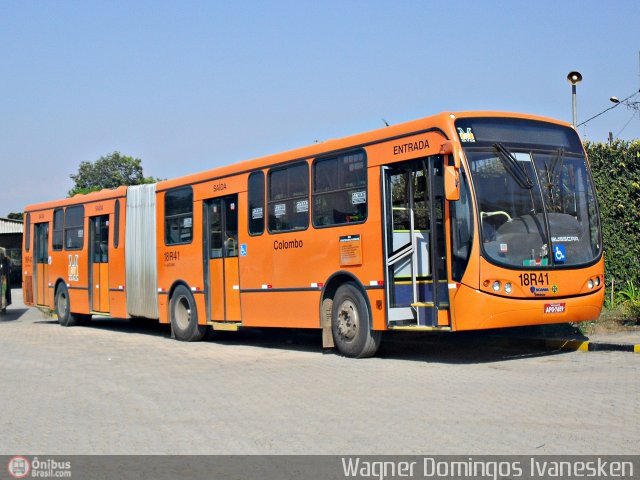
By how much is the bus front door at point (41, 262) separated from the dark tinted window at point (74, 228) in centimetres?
147

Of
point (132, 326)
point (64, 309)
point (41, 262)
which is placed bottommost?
point (132, 326)

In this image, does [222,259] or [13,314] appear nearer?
[222,259]

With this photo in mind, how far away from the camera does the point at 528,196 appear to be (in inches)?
465

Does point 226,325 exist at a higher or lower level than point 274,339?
higher

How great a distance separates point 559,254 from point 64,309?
50.5 ft

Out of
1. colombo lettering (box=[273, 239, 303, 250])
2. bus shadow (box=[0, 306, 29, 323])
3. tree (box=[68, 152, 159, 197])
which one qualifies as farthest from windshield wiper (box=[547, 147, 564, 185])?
tree (box=[68, 152, 159, 197])

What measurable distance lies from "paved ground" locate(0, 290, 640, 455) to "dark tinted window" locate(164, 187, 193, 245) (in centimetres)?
311

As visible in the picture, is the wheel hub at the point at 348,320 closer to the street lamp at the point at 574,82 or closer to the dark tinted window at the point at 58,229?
the street lamp at the point at 574,82

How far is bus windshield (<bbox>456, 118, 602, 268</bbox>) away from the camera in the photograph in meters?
11.6

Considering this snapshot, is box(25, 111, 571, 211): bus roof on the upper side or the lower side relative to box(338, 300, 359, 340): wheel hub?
upper

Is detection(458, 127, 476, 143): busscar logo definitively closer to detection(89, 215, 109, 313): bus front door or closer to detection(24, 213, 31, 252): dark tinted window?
detection(89, 215, 109, 313): bus front door

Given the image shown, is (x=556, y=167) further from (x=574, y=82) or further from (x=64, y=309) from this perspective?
(x=64, y=309)
